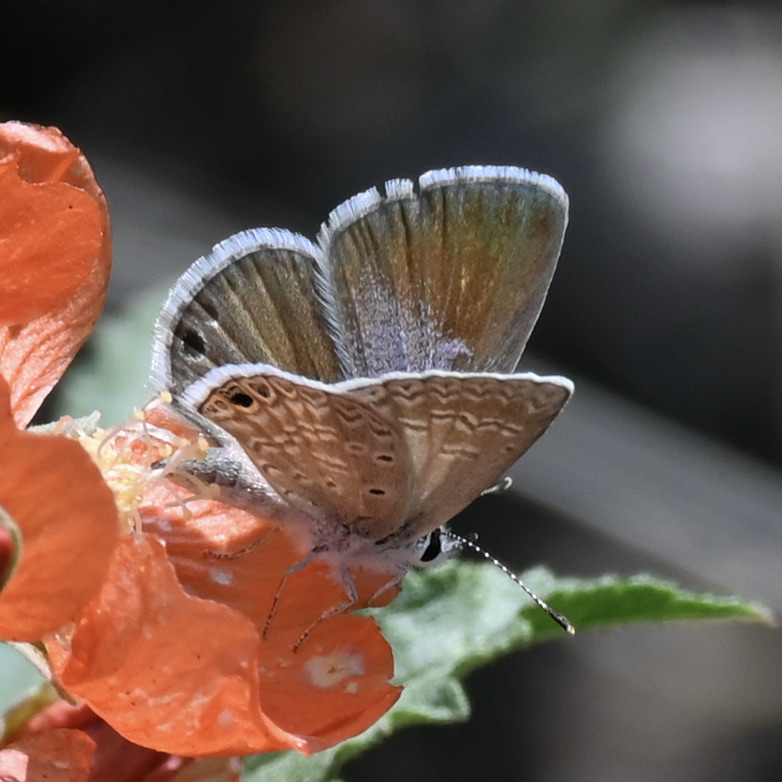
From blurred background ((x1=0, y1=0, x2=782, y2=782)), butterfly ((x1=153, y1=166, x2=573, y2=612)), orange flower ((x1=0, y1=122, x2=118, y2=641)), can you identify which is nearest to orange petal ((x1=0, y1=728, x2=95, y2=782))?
orange flower ((x1=0, y1=122, x2=118, y2=641))

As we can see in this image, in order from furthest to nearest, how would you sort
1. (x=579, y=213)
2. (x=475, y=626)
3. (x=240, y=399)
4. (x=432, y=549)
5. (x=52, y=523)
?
1. (x=579, y=213)
2. (x=475, y=626)
3. (x=432, y=549)
4. (x=240, y=399)
5. (x=52, y=523)

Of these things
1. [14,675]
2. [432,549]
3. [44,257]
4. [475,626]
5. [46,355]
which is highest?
[44,257]

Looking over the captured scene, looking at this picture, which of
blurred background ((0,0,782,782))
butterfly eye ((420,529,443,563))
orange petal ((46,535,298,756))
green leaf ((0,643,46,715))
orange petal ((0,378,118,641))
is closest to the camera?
orange petal ((0,378,118,641))

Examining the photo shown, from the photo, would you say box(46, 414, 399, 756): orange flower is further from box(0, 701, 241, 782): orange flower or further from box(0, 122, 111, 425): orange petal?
box(0, 122, 111, 425): orange petal

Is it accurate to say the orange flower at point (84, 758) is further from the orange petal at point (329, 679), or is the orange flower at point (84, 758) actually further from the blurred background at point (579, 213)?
the blurred background at point (579, 213)

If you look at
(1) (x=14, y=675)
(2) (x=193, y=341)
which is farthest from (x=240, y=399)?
(1) (x=14, y=675)

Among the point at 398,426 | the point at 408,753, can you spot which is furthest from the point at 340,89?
the point at 398,426

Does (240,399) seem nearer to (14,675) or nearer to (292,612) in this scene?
(292,612)
